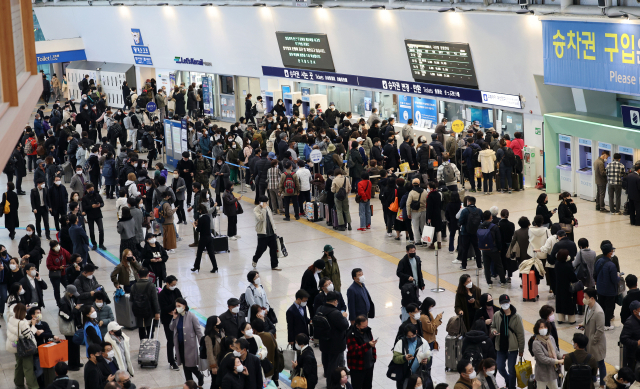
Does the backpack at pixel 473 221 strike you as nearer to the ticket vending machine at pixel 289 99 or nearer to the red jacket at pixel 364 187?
the red jacket at pixel 364 187

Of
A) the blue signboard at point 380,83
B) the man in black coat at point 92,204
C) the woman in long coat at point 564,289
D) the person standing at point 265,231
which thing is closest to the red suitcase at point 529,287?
the woman in long coat at point 564,289

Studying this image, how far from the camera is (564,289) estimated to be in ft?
40.6

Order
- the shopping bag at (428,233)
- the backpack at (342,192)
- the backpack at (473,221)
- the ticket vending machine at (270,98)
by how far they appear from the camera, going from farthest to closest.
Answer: the ticket vending machine at (270,98)
the backpack at (342,192)
the shopping bag at (428,233)
the backpack at (473,221)

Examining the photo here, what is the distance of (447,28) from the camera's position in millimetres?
24203

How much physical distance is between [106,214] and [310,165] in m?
5.99

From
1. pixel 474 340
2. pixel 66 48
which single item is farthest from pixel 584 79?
pixel 66 48

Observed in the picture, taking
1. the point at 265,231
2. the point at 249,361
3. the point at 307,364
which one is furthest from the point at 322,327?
the point at 265,231

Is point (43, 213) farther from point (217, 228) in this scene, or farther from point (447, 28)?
point (447, 28)

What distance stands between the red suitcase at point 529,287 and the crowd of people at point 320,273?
0.10 meters

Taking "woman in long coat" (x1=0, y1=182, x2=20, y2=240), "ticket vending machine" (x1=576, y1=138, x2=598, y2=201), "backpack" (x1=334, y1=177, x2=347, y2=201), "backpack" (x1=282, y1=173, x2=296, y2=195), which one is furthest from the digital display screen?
"woman in long coat" (x1=0, y1=182, x2=20, y2=240)

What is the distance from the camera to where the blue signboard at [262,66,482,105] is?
24.6 metres

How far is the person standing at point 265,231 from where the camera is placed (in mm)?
15289

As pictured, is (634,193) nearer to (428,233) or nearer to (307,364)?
(428,233)

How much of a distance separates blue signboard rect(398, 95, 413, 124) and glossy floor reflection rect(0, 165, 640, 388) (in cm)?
722
